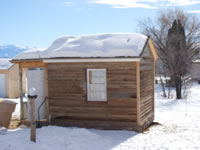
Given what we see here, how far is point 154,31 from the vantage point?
36.0 m

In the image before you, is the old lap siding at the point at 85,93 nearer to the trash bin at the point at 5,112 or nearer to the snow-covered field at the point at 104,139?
the snow-covered field at the point at 104,139

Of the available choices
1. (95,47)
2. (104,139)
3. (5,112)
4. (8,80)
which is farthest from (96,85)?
(8,80)

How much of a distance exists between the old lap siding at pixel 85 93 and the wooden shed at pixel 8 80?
41.8 feet

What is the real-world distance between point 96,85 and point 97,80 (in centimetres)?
19

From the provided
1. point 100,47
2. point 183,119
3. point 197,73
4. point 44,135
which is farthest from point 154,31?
point 44,135

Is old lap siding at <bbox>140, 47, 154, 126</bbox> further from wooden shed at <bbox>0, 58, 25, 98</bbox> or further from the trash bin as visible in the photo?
wooden shed at <bbox>0, 58, 25, 98</bbox>

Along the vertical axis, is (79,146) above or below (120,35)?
below

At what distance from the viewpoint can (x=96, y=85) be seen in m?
10.2

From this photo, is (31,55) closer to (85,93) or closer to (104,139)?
(85,93)

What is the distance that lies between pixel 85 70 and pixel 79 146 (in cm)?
308

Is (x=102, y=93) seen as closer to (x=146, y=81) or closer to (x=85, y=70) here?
(x=85, y=70)

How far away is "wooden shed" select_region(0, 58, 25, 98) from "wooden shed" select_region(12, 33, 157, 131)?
11.8 m

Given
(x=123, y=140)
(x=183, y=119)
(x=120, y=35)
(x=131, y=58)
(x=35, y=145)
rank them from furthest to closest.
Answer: (x=183, y=119)
(x=120, y=35)
(x=131, y=58)
(x=123, y=140)
(x=35, y=145)

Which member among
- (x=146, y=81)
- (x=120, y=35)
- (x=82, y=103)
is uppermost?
(x=120, y=35)
